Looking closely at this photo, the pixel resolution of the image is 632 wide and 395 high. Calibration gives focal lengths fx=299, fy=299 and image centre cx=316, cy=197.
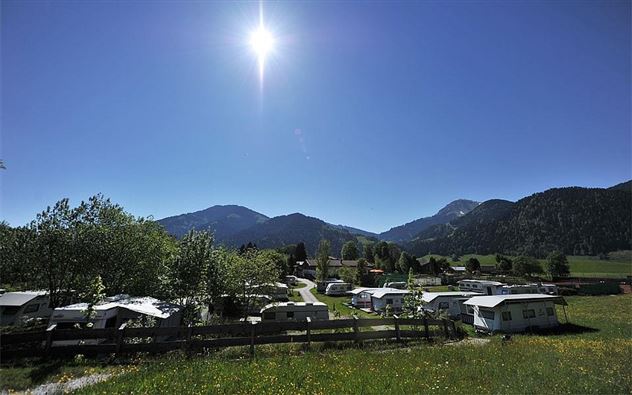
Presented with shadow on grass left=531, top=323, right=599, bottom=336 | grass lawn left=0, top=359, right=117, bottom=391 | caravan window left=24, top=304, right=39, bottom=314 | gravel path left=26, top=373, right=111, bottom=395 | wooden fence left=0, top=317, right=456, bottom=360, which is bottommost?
shadow on grass left=531, top=323, right=599, bottom=336

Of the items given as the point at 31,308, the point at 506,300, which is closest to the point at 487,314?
the point at 506,300

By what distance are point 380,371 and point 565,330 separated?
32284 mm

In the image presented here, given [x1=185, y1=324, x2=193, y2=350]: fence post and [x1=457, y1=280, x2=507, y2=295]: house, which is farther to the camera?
[x1=457, y1=280, x2=507, y2=295]: house

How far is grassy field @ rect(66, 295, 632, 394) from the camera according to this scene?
27.5 feet

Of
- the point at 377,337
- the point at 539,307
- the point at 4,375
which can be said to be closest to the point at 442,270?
the point at 539,307

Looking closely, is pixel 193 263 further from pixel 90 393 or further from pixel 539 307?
pixel 539 307

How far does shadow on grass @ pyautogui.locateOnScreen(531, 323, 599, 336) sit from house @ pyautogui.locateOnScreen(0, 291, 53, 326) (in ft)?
162

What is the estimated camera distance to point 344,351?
43.0ft

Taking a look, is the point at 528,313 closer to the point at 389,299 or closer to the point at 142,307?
the point at 389,299

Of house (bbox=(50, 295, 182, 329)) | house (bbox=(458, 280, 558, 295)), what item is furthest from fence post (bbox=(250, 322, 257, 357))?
house (bbox=(458, 280, 558, 295))

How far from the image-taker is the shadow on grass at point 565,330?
29.3 m

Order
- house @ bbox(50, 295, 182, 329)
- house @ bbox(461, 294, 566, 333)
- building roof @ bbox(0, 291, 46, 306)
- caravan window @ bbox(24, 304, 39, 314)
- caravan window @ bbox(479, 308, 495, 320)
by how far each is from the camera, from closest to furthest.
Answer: house @ bbox(50, 295, 182, 329) → building roof @ bbox(0, 291, 46, 306) → house @ bbox(461, 294, 566, 333) → caravan window @ bbox(479, 308, 495, 320) → caravan window @ bbox(24, 304, 39, 314)

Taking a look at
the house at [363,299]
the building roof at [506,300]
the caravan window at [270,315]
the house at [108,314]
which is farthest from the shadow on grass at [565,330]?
the house at [108,314]

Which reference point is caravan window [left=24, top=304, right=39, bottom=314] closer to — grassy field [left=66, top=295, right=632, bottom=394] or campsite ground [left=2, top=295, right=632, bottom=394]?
campsite ground [left=2, top=295, right=632, bottom=394]
